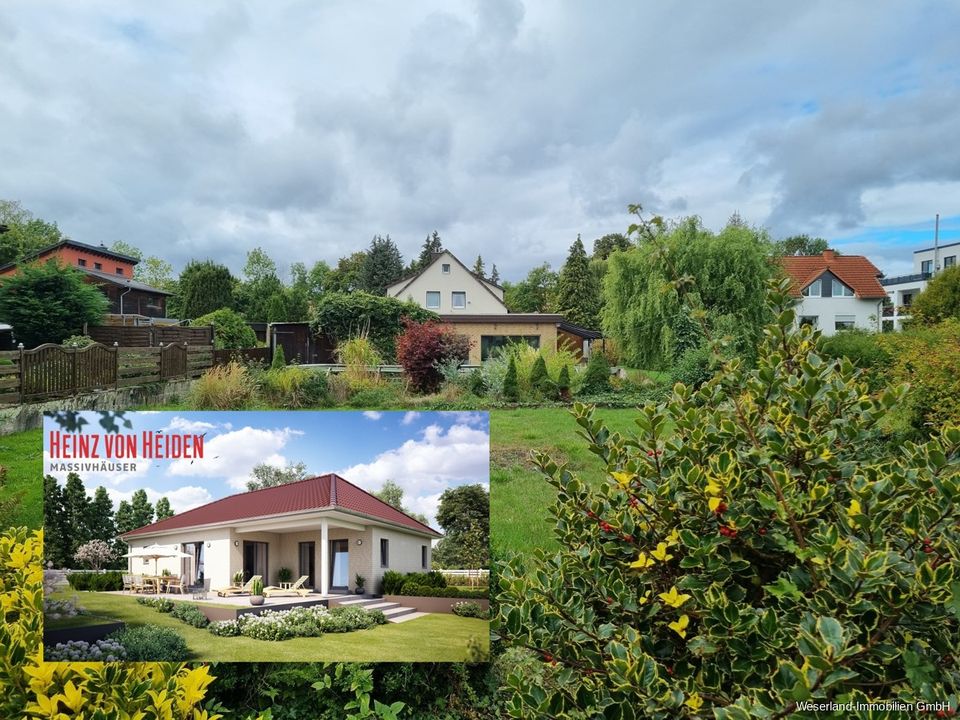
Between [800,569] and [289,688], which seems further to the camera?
[289,688]

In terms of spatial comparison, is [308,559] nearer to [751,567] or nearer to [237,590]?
[237,590]

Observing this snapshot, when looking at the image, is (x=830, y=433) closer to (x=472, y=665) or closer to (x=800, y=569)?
(x=800, y=569)

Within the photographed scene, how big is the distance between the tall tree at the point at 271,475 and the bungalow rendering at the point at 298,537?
0.11 feet

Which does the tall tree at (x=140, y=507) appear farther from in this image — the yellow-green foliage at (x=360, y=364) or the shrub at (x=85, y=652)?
the yellow-green foliage at (x=360, y=364)

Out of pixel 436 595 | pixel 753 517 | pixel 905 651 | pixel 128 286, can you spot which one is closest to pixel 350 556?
pixel 436 595

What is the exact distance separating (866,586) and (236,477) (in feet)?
9.38

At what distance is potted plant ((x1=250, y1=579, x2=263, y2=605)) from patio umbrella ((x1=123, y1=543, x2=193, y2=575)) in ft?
1.21

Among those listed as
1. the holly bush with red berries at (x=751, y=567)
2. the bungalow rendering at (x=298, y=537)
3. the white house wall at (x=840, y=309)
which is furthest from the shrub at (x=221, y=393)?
the white house wall at (x=840, y=309)

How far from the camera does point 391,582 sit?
11.5 ft

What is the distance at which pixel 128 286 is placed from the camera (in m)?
24.5

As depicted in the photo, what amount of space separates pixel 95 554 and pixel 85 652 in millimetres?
484

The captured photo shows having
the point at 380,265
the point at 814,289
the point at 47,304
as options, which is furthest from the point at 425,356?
the point at 380,265

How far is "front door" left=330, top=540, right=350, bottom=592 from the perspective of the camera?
11.5 ft

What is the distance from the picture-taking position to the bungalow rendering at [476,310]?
21.1 m
